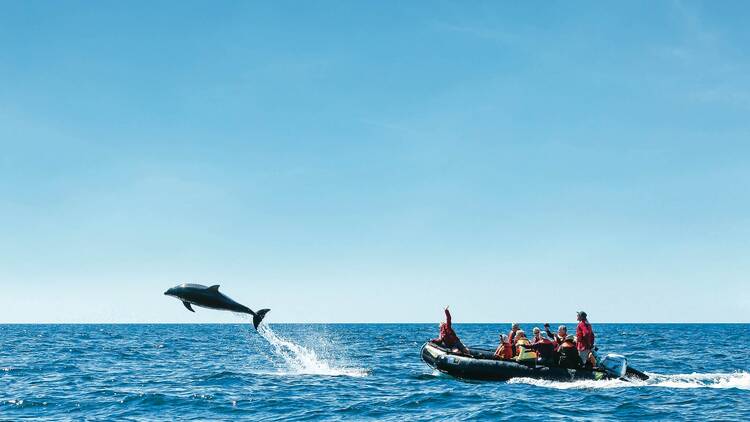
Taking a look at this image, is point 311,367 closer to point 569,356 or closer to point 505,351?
point 505,351

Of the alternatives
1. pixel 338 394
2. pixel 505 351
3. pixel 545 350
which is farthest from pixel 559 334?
pixel 338 394

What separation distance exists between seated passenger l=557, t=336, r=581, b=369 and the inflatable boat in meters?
0.21

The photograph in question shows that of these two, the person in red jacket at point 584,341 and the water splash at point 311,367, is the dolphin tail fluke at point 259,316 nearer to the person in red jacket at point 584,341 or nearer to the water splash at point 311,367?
the water splash at point 311,367

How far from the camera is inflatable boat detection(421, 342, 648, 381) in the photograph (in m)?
21.9

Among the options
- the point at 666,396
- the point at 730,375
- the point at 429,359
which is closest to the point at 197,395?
the point at 429,359

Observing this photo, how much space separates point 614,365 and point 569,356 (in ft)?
5.46

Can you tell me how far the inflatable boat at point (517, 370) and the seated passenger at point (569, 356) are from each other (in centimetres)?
21

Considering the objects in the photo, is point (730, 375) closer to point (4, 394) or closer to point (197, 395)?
point (197, 395)

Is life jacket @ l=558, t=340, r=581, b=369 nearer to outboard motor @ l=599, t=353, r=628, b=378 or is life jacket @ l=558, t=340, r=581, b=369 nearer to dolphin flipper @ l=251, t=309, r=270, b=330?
outboard motor @ l=599, t=353, r=628, b=378

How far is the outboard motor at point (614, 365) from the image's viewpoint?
2223 cm

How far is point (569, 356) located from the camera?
72.7 feet

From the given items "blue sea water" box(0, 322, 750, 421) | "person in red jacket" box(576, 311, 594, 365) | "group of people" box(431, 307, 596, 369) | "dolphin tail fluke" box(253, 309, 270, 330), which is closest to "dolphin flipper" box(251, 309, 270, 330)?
"dolphin tail fluke" box(253, 309, 270, 330)

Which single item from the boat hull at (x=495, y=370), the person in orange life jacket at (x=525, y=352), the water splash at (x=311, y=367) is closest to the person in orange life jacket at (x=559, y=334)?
the person in orange life jacket at (x=525, y=352)

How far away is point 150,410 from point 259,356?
1973 centimetres
